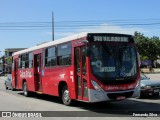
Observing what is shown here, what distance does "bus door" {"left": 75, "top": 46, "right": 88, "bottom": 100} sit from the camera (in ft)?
43.4

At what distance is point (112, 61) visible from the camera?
13156 mm

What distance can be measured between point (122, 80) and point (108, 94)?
83 centimetres

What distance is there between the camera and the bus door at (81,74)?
13.2 m

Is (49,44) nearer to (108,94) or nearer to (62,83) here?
(62,83)

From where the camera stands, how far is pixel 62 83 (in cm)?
1544

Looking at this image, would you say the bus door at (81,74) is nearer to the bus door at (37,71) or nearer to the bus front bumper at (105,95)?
the bus front bumper at (105,95)

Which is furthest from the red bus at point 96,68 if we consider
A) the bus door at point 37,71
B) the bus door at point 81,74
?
the bus door at point 37,71

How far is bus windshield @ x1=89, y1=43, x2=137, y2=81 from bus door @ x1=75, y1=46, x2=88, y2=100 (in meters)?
0.50

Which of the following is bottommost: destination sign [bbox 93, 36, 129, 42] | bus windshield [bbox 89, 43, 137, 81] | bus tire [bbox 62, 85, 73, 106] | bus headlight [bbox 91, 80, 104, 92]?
bus tire [bbox 62, 85, 73, 106]

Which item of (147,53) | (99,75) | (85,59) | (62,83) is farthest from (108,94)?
(147,53)

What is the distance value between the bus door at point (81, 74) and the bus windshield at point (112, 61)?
50 cm

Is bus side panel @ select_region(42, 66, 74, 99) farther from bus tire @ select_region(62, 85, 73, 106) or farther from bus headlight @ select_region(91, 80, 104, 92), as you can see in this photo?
bus headlight @ select_region(91, 80, 104, 92)

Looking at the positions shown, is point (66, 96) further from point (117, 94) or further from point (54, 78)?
point (117, 94)

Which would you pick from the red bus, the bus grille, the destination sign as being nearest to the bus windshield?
the red bus
